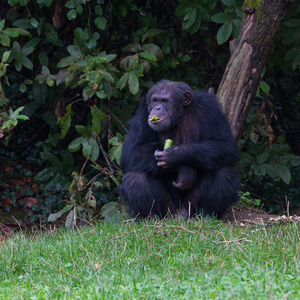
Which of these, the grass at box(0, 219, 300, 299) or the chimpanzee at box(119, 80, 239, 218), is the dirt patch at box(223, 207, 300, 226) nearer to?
the chimpanzee at box(119, 80, 239, 218)

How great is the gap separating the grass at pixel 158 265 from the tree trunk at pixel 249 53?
5.89 ft

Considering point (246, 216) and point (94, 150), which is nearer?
point (246, 216)

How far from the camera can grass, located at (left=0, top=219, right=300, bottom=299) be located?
318cm

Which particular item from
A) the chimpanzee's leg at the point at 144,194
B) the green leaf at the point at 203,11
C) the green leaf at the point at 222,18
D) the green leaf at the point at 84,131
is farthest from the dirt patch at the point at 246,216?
the green leaf at the point at 203,11

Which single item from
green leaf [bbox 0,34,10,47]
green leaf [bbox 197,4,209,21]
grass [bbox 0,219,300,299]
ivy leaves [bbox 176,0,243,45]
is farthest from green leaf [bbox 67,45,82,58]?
grass [bbox 0,219,300,299]

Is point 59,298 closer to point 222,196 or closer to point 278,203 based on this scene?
point 222,196

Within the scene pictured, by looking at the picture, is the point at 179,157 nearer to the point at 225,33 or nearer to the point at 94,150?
the point at 94,150

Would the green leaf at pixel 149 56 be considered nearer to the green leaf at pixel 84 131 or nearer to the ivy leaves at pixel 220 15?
the ivy leaves at pixel 220 15

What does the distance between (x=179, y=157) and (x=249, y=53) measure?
1.51 m

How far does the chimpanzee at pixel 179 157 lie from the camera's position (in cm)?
562

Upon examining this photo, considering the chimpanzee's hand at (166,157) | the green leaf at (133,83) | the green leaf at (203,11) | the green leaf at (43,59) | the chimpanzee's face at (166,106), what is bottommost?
the chimpanzee's hand at (166,157)

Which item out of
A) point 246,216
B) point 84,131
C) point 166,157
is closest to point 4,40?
point 84,131

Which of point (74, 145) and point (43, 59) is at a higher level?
A: point (43, 59)

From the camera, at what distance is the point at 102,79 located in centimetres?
661
